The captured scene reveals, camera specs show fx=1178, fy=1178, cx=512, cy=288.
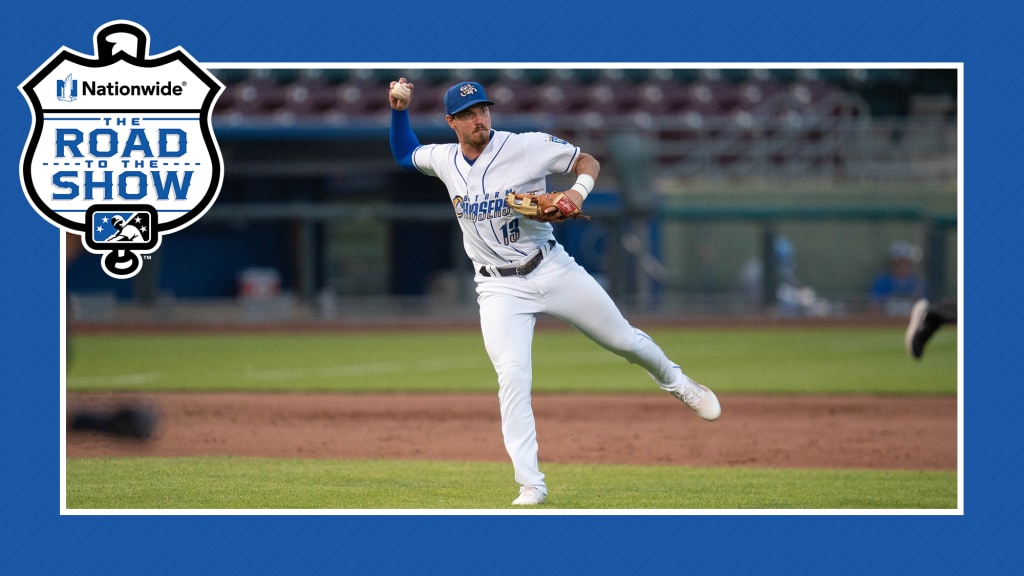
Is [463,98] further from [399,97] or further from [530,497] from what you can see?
[530,497]

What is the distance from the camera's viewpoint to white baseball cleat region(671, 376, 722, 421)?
6734mm

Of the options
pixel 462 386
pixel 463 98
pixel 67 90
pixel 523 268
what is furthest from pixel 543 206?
pixel 462 386

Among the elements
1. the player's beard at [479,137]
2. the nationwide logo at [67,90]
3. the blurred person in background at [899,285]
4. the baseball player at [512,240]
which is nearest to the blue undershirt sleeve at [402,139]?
the baseball player at [512,240]

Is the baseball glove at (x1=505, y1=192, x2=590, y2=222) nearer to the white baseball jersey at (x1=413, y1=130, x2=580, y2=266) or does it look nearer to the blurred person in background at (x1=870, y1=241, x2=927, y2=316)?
the white baseball jersey at (x1=413, y1=130, x2=580, y2=266)

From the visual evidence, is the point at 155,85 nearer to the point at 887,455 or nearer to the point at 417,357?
the point at 887,455

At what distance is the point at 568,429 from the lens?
30.5 ft

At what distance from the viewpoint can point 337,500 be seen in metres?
5.95

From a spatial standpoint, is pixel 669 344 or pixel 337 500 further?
pixel 669 344

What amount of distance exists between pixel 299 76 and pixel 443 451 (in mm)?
18030

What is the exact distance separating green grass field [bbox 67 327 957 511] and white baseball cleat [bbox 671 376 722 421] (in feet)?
1.33

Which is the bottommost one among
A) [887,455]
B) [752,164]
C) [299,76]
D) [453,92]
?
[887,455]

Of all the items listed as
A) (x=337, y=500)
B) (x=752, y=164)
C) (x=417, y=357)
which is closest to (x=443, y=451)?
(x=337, y=500)

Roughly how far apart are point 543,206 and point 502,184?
37cm

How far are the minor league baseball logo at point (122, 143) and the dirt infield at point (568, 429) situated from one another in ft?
6.61
